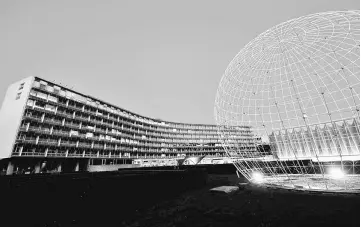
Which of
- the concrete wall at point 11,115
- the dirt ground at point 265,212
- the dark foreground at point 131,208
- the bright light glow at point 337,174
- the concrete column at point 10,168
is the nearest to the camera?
the dirt ground at point 265,212

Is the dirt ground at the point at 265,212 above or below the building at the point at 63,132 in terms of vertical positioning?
below

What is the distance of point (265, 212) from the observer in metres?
6.53

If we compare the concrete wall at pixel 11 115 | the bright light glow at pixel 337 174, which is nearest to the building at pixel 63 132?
the concrete wall at pixel 11 115

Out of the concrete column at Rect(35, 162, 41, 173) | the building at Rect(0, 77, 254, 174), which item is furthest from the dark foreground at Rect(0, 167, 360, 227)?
the concrete column at Rect(35, 162, 41, 173)

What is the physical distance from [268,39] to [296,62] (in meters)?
1.78

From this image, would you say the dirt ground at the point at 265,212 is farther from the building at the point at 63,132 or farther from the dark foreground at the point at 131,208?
the building at the point at 63,132

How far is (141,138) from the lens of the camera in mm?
87312

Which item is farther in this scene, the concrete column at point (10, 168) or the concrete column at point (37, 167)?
the concrete column at point (37, 167)

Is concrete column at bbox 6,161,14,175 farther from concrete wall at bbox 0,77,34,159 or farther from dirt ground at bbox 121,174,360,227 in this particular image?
dirt ground at bbox 121,174,360,227

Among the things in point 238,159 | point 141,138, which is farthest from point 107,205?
point 141,138

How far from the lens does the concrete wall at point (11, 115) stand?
4134 centimetres

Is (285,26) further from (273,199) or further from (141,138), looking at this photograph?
(141,138)

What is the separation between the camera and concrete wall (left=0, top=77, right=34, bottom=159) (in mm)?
41344

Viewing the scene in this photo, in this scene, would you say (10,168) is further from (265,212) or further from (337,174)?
(337,174)
